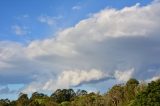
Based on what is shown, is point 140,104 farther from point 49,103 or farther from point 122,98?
point 49,103

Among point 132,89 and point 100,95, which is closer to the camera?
point 132,89

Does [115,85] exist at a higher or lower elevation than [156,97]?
higher

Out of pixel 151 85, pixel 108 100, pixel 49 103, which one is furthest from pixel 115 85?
pixel 151 85

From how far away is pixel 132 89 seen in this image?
547ft

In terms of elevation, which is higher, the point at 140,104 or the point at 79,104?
the point at 79,104

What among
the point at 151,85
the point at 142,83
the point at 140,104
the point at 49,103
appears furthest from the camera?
the point at 49,103

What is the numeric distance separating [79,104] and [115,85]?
58.7 ft

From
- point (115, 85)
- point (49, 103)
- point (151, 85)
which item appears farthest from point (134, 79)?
point (151, 85)

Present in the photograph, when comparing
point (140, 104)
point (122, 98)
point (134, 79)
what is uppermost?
point (134, 79)

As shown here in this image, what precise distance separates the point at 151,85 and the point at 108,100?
62.2m

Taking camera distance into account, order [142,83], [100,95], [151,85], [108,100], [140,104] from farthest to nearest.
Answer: [100,95]
[108,100]
[142,83]
[151,85]
[140,104]

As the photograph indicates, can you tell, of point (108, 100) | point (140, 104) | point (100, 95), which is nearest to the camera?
point (140, 104)

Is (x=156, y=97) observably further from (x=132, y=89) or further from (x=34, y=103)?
(x=34, y=103)

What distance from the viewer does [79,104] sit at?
600 ft
